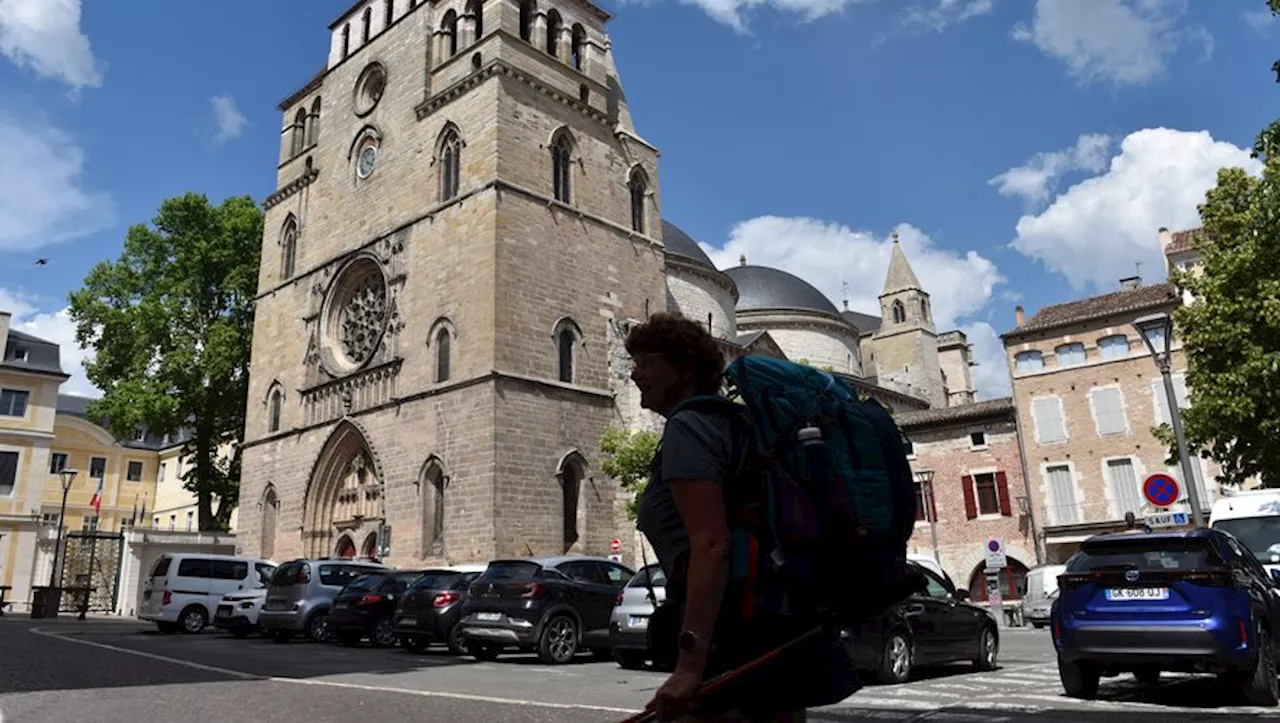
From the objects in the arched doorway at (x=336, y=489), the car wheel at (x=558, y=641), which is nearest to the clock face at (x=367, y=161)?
the arched doorway at (x=336, y=489)

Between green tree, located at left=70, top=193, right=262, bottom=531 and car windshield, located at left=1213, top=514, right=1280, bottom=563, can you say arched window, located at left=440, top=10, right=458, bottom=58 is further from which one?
car windshield, located at left=1213, top=514, right=1280, bottom=563

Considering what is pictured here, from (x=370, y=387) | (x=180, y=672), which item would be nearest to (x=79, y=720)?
(x=180, y=672)

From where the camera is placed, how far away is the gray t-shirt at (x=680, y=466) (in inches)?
89.9

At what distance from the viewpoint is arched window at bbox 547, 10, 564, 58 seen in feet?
99.3

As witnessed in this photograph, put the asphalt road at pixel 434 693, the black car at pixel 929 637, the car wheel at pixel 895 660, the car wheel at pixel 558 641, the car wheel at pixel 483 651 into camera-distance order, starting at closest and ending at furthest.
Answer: the asphalt road at pixel 434 693, the black car at pixel 929 637, the car wheel at pixel 895 660, the car wheel at pixel 558 641, the car wheel at pixel 483 651

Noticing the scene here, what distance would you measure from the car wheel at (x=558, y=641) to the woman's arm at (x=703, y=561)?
10.3 m

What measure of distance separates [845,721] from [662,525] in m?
4.99

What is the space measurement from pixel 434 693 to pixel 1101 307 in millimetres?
28097

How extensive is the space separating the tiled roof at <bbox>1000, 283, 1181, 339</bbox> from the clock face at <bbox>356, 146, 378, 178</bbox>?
878 inches

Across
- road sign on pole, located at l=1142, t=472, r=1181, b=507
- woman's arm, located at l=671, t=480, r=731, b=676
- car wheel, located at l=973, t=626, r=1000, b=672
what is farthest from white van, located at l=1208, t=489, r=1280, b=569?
woman's arm, located at l=671, t=480, r=731, b=676

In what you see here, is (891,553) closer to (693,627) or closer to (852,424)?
(852,424)

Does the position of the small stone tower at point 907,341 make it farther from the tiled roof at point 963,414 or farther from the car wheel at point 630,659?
the car wheel at point 630,659

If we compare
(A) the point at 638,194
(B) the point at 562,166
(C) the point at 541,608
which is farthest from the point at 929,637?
(A) the point at 638,194

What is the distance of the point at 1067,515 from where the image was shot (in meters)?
28.3
